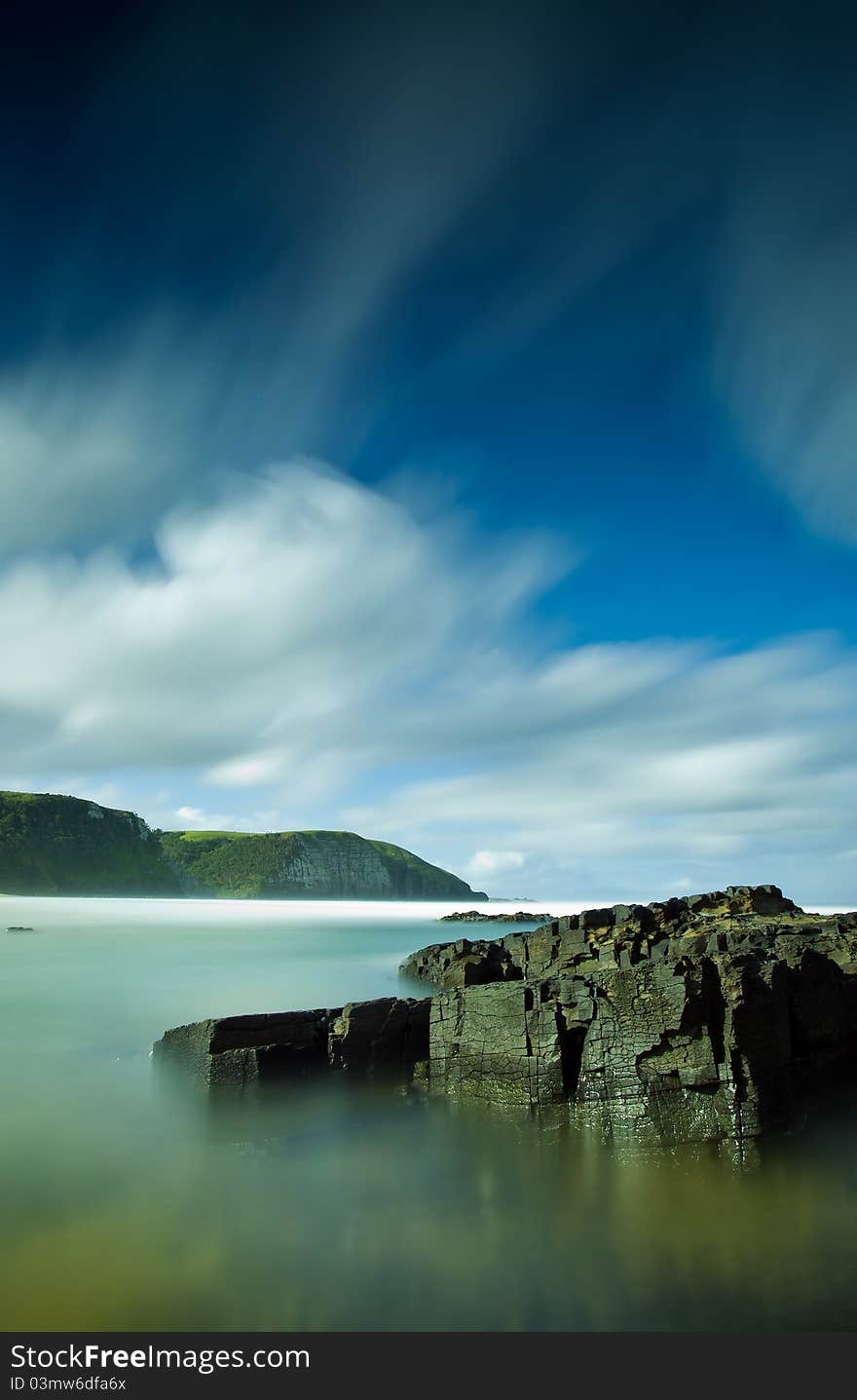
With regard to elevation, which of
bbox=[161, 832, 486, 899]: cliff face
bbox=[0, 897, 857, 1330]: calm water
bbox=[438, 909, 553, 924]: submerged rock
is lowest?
bbox=[438, 909, 553, 924]: submerged rock

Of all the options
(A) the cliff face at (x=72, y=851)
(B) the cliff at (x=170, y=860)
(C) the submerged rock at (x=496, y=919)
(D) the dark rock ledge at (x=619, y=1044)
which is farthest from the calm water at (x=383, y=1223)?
(B) the cliff at (x=170, y=860)

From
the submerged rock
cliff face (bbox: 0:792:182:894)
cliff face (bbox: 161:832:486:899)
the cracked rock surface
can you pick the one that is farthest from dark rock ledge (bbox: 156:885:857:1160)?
cliff face (bbox: 161:832:486:899)

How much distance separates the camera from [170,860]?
154500 mm

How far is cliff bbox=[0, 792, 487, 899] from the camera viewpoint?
399 feet

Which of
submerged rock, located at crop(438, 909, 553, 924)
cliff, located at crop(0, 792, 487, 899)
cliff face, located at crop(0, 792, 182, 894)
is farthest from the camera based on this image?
cliff, located at crop(0, 792, 487, 899)

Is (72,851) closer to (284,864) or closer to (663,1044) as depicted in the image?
(284,864)

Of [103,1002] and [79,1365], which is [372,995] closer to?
[103,1002]

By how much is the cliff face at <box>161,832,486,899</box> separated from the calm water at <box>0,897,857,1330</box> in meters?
157

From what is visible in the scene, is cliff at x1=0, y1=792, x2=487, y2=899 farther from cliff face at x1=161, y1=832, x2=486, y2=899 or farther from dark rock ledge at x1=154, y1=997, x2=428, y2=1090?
dark rock ledge at x1=154, y1=997, x2=428, y2=1090

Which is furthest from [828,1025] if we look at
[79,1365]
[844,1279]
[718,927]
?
[718,927]

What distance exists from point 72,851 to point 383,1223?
137 metres

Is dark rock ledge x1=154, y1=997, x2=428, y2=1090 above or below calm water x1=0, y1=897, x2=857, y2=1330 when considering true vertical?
above

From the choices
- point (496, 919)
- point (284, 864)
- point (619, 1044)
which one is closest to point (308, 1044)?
point (619, 1044)

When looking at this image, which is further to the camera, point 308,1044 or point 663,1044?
point 308,1044
